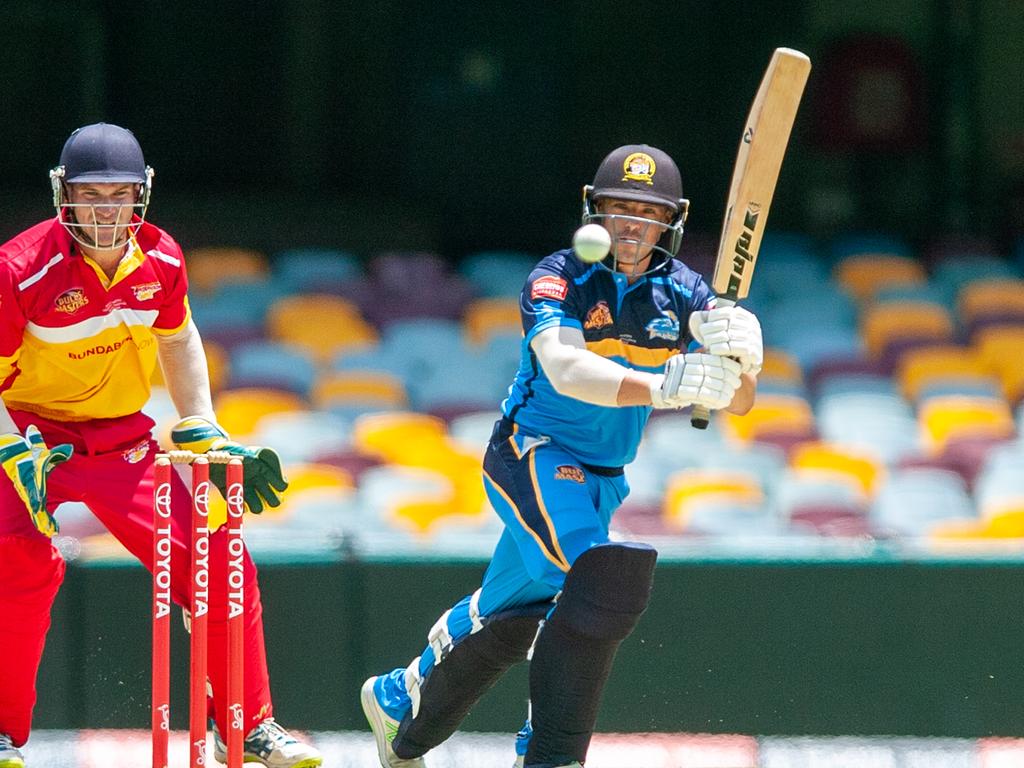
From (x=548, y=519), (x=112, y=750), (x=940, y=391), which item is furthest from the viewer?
(x=940, y=391)

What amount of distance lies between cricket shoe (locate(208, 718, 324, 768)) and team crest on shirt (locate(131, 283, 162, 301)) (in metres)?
1.11

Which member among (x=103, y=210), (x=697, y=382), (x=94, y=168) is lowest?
(x=697, y=382)

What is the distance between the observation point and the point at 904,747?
18.2ft

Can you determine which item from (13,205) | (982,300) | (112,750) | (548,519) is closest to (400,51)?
(13,205)

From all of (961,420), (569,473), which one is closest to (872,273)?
(961,420)

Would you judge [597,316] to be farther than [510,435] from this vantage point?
No

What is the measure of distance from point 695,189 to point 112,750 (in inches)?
221

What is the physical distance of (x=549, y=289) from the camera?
4.37 meters

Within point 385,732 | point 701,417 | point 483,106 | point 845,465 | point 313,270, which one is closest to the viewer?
point 701,417

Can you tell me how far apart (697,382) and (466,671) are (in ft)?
3.51

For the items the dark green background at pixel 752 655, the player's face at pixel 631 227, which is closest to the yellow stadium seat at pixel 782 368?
the dark green background at pixel 752 655

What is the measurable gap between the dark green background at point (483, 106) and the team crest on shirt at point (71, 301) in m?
5.49

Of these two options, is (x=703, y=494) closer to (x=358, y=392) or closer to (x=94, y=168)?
(x=358, y=392)

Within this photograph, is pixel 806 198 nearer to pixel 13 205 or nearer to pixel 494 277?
pixel 494 277
